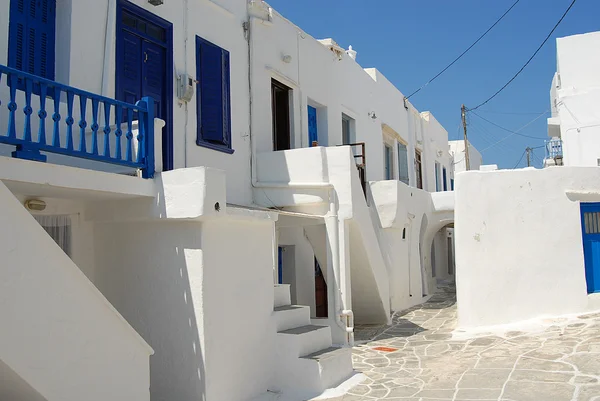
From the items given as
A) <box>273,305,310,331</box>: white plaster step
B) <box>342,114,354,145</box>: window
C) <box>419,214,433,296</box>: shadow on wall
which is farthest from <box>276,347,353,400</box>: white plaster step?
<box>419,214,433,296</box>: shadow on wall

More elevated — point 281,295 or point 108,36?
point 108,36

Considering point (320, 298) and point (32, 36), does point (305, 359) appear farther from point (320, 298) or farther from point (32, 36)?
point (320, 298)

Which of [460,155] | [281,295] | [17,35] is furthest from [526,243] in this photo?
[460,155]

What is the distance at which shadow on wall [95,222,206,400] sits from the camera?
6.39 meters

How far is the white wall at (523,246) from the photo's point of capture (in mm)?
10250

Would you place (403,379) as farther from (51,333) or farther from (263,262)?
(51,333)

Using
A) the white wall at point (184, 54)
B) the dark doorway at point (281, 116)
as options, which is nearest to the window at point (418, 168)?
the dark doorway at point (281, 116)

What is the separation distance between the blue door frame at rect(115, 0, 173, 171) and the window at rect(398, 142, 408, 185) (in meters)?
11.2

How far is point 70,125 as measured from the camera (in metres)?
5.33

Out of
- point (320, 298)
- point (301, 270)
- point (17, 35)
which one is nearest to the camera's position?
point (17, 35)

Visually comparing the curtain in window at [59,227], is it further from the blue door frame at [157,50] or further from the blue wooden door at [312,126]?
the blue wooden door at [312,126]

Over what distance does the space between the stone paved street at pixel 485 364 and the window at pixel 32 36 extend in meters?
5.49

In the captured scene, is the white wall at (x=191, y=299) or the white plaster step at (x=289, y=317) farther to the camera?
the white plaster step at (x=289, y=317)

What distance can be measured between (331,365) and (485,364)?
2350mm
